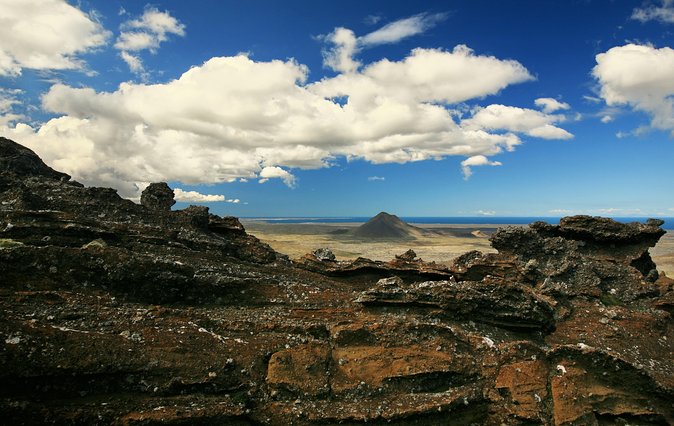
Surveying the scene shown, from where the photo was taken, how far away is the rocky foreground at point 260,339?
42.5 ft

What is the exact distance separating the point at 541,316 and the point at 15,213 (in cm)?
2674

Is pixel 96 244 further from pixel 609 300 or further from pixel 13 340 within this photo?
pixel 609 300

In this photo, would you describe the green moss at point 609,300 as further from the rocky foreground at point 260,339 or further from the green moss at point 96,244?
the green moss at point 96,244

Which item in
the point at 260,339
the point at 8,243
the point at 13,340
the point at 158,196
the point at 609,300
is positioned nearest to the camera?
the point at 13,340

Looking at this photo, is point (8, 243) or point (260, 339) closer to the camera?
point (260, 339)

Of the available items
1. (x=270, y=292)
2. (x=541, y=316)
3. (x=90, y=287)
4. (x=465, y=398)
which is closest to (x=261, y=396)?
(x=270, y=292)

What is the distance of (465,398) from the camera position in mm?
15148

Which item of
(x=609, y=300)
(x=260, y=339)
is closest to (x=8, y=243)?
(x=260, y=339)

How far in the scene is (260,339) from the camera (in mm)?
16375

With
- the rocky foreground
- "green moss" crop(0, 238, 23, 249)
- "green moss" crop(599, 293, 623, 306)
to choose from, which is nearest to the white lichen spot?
the rocky foreground

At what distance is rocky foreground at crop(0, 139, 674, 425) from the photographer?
12969 mm

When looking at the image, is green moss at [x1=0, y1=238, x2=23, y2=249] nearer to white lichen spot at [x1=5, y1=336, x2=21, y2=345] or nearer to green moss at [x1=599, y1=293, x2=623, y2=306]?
white lichen spot at [x1=5, y1=336, x2=21, y2=345]

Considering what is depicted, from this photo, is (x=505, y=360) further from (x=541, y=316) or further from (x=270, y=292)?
(x=270, y=292)

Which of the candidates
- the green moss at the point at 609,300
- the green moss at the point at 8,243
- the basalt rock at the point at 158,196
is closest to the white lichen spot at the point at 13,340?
the green moss at the point at 8,243
